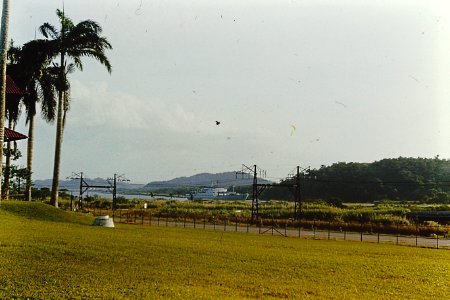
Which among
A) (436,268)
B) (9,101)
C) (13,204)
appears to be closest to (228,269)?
(436,268)

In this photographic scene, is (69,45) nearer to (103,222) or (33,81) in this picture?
(33,81)

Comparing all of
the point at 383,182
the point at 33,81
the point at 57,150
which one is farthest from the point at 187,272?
the point at 383,182

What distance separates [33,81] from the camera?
149 feet

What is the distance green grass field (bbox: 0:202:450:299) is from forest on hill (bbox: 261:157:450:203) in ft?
426

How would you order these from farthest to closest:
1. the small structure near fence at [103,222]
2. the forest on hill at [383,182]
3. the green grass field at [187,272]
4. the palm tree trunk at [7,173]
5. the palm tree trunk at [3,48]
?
the forest on hill at [383,182] < the palm tree trunk at [7,173] < the small structure near fence at [103,222] < the palm tree trunk at [3,48] < the green grass field at [187,272]

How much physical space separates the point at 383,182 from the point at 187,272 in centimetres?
15861

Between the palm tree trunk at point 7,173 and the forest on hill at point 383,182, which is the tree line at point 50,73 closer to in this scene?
the palm tree trunk at point 7,173

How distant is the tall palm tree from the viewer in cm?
4456

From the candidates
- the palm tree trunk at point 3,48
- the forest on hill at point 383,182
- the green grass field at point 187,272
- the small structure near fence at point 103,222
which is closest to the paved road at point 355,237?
the small structure near fence at point 103,222

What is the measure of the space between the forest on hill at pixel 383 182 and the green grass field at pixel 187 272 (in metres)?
130

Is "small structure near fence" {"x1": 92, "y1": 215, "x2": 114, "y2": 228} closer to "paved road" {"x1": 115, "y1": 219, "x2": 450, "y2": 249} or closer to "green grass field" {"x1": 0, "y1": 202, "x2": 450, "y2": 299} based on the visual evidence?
"green grass field" {"x1": 0, "y1": 202, "x2": 450, "y2": 299}

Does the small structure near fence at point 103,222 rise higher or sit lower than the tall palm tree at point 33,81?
lower

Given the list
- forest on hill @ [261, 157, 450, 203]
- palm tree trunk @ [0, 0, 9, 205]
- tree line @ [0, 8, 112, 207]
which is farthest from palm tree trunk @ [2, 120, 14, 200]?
forest on hill @ [261, 157, 450, 203]

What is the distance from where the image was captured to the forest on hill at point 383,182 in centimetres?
16188
